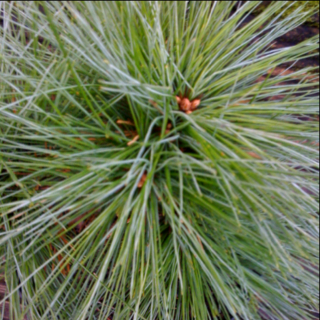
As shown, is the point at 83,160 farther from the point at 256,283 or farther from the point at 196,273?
the point at 256,283

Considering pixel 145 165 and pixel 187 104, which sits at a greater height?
pixel 187 104

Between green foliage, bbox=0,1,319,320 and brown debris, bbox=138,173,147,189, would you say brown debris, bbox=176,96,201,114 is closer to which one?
green foliage, bbox=0,1,319,320

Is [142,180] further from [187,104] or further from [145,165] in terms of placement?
[187,104]

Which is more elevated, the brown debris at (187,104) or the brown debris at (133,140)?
the brown debris at (187,104)

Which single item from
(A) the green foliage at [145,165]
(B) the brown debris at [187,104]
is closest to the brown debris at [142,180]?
(A) the green foliage at [145,165]

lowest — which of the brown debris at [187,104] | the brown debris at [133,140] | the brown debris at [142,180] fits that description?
the brown debris at [142,180]

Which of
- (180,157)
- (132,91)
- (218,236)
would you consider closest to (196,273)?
(218,236)

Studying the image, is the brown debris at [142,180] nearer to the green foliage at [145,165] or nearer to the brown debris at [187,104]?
the green foliage at [145,165]

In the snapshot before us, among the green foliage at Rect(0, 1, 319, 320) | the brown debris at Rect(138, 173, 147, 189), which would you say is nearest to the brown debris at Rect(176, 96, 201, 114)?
the green foliage at Rect(0, 1, 319, 320)

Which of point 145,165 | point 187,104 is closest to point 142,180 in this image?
point 145,165
